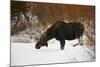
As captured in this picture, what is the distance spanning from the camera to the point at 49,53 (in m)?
2.45

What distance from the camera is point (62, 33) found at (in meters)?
2.53

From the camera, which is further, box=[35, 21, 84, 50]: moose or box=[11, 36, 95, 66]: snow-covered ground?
box=[35, 21, 84, 50]: moose

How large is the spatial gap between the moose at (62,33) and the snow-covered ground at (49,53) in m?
0.05

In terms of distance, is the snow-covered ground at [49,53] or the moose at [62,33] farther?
the moose at [62,33]

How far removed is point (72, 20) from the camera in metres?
2.59

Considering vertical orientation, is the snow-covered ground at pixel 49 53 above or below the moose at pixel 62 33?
below

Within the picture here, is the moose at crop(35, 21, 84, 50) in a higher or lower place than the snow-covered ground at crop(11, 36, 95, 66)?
higher

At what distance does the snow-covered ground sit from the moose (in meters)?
0.05

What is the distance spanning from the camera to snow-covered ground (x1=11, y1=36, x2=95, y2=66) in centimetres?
229

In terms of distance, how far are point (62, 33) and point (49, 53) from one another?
0.32 meters

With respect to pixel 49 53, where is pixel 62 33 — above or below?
above

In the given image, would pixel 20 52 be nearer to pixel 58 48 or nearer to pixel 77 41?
pixel 58 48

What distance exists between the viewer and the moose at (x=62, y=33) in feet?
7.99
